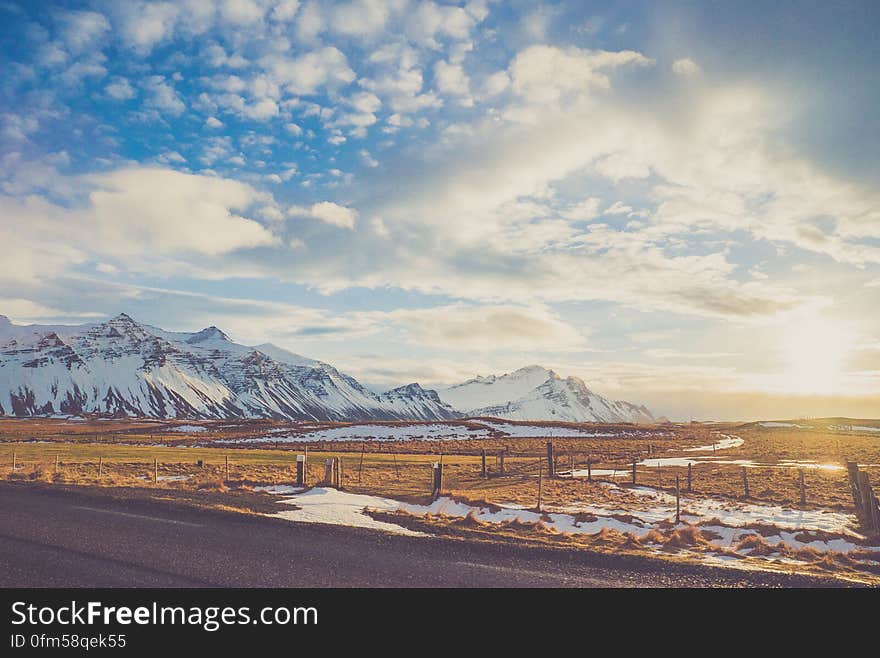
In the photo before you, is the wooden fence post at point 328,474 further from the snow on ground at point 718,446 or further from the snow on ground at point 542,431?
the snow on ground at point 542,431

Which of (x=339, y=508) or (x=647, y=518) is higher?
(x=339, y=508)

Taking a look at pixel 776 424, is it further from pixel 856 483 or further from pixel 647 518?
pixel 647 518

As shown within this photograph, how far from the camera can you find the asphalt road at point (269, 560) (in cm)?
998

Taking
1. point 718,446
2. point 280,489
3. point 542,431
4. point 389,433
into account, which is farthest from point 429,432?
point 280,489

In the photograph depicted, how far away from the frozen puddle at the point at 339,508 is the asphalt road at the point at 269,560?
1.93 meters

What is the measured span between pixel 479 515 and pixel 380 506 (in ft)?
14.0

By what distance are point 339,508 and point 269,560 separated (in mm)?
9935

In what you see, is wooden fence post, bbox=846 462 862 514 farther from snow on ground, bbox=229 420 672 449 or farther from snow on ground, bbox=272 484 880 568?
snow on ground, bbox=229 420 672 449

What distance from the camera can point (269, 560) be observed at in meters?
11.4

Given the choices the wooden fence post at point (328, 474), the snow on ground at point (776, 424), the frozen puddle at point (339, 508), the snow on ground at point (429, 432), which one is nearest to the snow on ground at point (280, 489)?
the frozen puddle at point (339, 508)
